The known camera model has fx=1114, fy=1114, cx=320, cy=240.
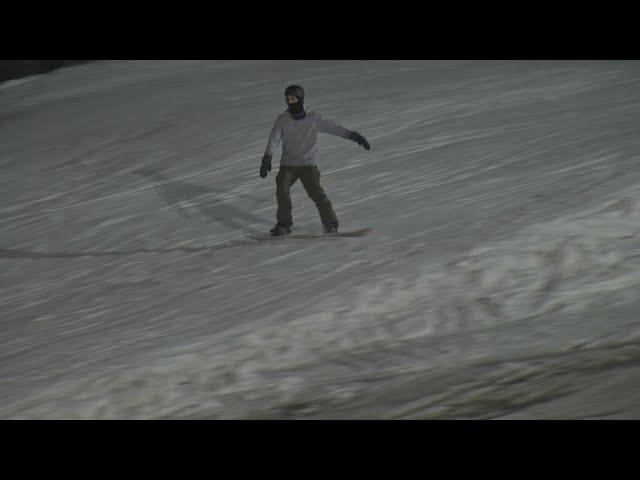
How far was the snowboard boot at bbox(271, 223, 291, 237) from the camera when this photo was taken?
1026 cm

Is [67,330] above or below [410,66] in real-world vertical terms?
below

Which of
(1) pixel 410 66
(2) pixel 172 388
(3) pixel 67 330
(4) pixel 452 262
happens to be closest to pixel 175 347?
(2) pixel 172 388

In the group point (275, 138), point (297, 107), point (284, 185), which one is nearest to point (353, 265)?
point (284, 185)

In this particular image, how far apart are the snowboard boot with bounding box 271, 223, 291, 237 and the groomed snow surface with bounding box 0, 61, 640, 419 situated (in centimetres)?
17

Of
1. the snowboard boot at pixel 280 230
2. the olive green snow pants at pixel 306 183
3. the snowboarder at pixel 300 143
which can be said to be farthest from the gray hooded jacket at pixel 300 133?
the snowboard boot at pixel 280 230

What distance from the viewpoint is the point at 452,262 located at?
8.75 metres

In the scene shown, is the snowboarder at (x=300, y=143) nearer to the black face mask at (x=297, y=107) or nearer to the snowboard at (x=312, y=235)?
the black face mask at (x=297, y=107)

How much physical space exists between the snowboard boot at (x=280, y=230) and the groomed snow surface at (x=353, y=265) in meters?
0.17

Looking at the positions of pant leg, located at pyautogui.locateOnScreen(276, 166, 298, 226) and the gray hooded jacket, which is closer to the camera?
the gray hooded jacket

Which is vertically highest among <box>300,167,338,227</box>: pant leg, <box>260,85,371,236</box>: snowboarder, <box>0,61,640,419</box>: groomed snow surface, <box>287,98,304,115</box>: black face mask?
<box>287,98,304,115</box>: black face mask

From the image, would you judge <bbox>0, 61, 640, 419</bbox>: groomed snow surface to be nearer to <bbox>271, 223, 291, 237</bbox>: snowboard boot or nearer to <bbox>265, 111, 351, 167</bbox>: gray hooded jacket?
<bbox>271, 223, 291, 237</bbox>: snowboard boot

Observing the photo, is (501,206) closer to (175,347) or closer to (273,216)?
(273,216)

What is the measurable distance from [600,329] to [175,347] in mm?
2907

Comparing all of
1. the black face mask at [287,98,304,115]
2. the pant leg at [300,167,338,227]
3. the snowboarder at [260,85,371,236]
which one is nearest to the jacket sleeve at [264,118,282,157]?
the snowboarder at [260,85,371,236]
